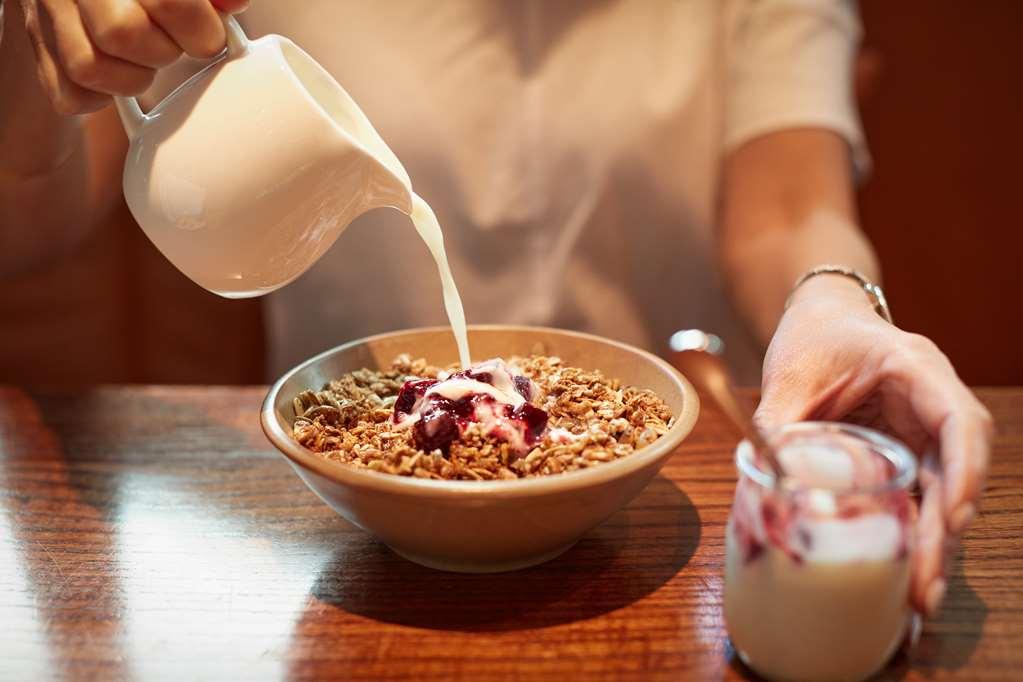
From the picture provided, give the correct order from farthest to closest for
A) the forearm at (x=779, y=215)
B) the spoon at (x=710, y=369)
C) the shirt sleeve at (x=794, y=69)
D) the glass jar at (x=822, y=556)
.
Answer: the shirt sleeve at (x=794, y=69), the forearm at (x=779, y=215), the spoon at (x=710, y=369), the glass jar at (x=822, y=556)

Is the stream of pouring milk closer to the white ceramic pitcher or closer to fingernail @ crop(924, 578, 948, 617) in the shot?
the white ceramic pitcher

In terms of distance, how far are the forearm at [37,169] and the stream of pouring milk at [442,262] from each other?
1.75 feet

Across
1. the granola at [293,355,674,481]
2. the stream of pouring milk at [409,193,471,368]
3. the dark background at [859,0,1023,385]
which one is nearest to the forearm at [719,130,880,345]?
the granola at [293,355,674,481]

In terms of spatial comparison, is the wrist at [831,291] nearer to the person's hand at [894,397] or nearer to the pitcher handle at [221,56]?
the person's hand at [894,397]

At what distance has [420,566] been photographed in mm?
1008

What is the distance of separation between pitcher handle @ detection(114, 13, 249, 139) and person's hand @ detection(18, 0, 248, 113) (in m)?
0.01

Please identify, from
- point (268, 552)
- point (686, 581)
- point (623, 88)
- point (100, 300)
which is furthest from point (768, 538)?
point (100, 300)

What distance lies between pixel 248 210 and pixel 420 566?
415 millimetres

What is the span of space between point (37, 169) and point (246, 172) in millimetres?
641

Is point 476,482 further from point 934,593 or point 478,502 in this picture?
point 934,593

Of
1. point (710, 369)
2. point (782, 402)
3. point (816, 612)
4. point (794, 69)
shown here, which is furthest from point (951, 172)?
point (816, 612)

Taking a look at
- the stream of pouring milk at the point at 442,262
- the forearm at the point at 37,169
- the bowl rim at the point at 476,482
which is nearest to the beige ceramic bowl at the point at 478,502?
the bowl rim at the point at 476,482

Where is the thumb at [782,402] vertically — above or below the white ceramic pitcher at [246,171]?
below

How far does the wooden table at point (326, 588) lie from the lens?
85 centimetres
